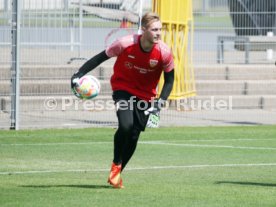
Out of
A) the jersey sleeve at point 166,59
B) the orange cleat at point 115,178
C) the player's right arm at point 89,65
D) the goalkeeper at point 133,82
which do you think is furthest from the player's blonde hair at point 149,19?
the orange cleat at point 115,178

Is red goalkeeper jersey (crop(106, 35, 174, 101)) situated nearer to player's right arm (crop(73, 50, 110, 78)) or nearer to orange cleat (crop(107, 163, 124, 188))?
player's right arm (crop(73, 50, 110, 78))

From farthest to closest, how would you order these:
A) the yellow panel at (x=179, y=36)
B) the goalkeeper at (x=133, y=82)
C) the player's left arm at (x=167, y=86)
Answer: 1. the yellow panel at (x=179, y=36)
2. the player's left arm at (x=167, y=86)
3. the goalkeeper at (x=133, y=82)

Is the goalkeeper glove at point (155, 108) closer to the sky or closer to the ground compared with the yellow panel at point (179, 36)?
closer to the ground

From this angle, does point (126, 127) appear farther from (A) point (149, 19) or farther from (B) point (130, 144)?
(A) point (149, 19)

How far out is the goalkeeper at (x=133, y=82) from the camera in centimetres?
1136

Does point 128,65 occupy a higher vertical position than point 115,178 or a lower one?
higher

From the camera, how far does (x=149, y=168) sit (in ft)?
44.6

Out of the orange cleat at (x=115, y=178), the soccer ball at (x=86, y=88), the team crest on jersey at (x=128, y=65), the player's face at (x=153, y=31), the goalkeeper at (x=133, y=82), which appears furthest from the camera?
the soccer ball at (x=86, y=88)

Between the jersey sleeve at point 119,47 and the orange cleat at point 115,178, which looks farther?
the jersey sleeve at point 119,47

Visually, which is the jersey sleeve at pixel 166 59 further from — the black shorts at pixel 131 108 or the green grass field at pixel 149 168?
the green grass field at pixel 149 168

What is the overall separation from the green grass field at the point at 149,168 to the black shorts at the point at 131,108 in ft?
2.49

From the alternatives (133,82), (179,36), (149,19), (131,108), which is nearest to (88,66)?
(133,82)

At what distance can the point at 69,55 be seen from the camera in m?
22.3

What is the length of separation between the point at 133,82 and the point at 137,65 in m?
0.22
